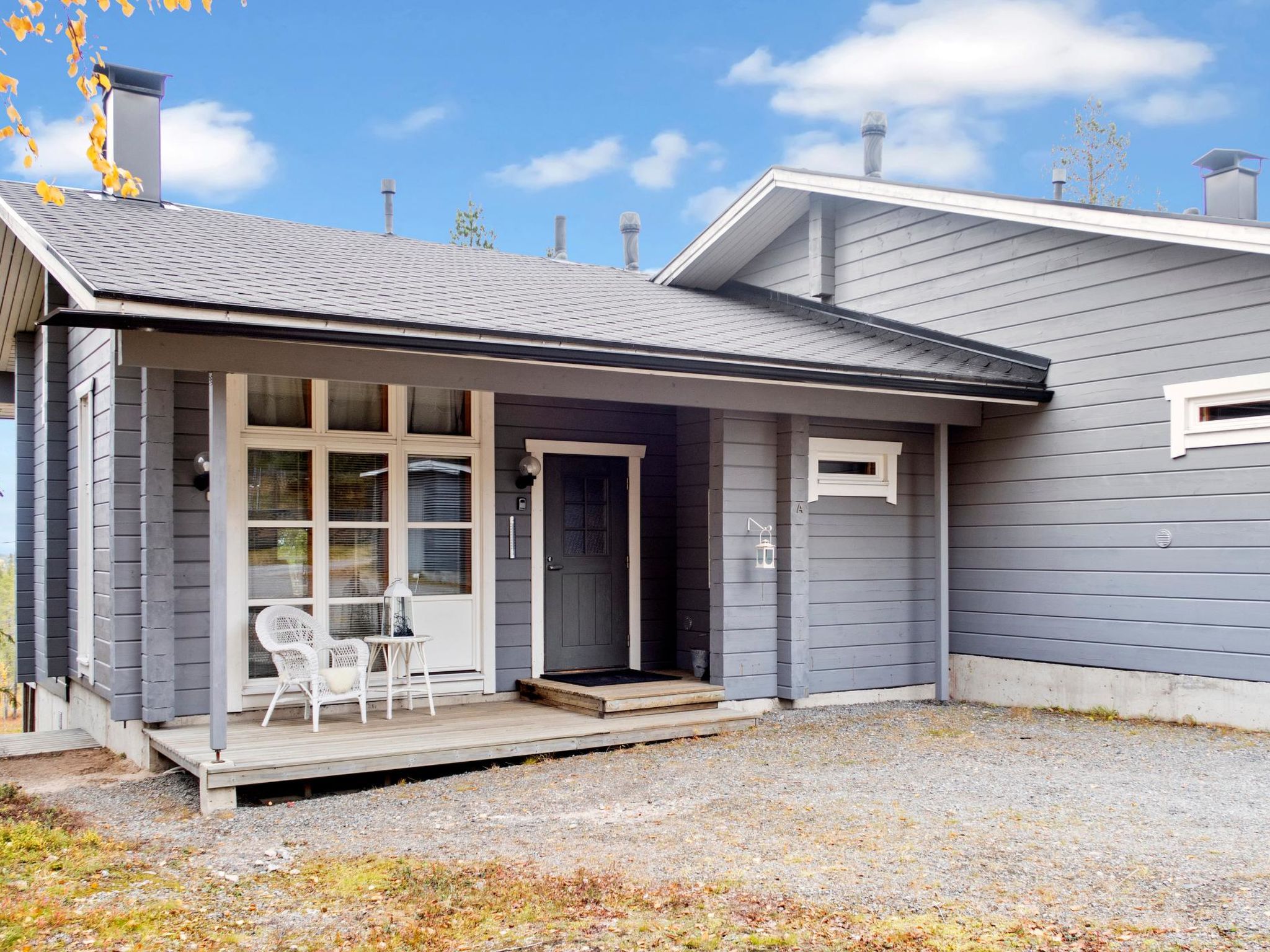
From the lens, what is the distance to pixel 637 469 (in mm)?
8500

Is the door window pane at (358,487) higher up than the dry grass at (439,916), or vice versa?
the door window pane at (358,487)

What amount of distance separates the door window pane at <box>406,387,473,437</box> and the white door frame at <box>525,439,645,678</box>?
0.57m

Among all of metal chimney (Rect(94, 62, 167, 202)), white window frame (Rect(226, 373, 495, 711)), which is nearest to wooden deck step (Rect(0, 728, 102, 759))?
white window frame (Rect(226, 373, 495, 711))

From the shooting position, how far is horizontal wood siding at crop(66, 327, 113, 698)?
262 inches

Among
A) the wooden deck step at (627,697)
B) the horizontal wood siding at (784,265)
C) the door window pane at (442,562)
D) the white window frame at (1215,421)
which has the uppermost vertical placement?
the horizontal wood siding at (784,265)

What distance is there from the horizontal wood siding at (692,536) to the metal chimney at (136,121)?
4.49 m

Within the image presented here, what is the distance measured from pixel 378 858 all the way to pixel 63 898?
1.12 meters

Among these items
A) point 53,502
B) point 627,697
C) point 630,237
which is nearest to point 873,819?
point 627,697

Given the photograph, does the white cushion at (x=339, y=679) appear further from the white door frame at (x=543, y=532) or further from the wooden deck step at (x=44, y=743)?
the wooden deck step at (x=44, y=743)

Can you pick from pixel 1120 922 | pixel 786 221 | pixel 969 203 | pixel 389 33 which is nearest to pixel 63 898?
pixel 1120 922

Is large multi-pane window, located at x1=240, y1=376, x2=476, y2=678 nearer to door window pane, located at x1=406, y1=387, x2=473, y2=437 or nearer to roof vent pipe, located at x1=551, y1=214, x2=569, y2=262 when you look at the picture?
door window pane, located at x1=406, y1=387, x2=473, y2=437

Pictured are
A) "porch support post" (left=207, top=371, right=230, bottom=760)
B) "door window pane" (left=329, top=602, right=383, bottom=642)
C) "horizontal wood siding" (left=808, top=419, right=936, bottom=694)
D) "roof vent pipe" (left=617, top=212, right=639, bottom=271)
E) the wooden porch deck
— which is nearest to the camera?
"porch support post" (left=207, top=371, right=230, bottom=760)

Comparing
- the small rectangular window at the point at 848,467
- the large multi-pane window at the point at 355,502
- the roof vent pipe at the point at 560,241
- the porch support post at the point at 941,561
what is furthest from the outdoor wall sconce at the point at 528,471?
the roof vent pipe at the point at 560,241

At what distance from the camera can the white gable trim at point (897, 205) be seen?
263 inches
